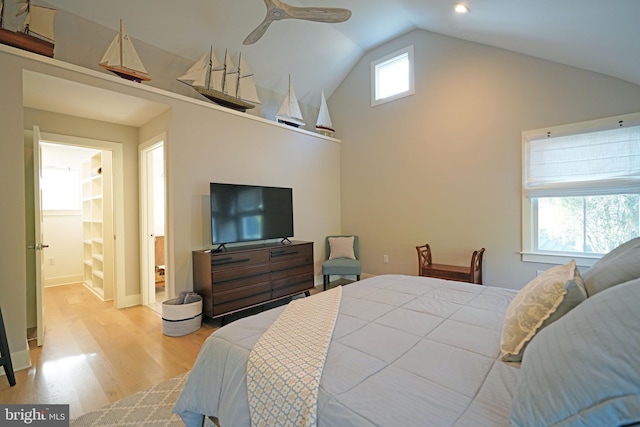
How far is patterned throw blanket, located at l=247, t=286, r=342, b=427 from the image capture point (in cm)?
95

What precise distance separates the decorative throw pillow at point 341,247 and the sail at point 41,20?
410 centimetres

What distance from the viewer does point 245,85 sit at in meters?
3.87

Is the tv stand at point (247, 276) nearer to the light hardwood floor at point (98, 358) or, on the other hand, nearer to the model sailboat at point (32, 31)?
the light hardwood floor at point (98, 358)

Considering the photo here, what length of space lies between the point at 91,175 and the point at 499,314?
6.02 m

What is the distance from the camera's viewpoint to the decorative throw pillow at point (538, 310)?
1.08 m

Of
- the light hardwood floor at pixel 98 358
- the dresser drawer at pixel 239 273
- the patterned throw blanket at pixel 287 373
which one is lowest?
the light hardwood floor at pixel 98 358

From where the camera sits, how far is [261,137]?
13.5 ft

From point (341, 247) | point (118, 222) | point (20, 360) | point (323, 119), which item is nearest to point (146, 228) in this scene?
point (118, 222)

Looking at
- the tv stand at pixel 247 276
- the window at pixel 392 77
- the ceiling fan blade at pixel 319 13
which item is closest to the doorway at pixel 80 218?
the tv stand at pixel 247 276

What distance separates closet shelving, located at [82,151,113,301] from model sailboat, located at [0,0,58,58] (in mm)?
1693

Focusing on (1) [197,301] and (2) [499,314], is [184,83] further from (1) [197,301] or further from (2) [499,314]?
(2) [499,314]

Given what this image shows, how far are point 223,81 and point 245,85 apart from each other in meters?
0.33

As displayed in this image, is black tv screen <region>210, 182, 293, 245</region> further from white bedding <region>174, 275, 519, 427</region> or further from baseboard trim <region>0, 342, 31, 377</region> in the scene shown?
white bedding <region>174, 275, 519, 427</region>

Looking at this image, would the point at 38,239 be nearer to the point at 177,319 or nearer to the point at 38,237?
the point at 38,237
